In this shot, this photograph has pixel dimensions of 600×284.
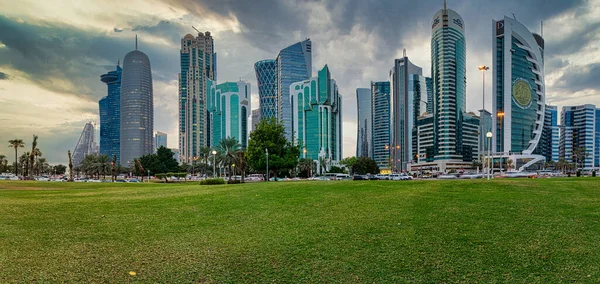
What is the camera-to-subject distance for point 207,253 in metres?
7.38

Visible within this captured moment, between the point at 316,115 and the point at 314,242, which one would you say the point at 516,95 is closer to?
the point at 316,115

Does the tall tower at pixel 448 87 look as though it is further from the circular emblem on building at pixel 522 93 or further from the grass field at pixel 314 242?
the grass field at pixel 314 242

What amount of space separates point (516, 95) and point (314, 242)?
156 meters

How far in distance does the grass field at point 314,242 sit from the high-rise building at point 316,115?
170 meters

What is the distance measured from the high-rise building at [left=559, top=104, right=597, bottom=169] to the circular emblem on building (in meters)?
70.2

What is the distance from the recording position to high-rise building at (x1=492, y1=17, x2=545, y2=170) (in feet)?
433

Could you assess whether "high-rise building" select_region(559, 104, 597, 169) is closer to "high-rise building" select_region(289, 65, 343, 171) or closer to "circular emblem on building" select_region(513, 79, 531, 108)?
"circular emblem on building" select_region(513, 79, 531, 108)

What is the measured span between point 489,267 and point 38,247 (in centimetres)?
Result: 1026

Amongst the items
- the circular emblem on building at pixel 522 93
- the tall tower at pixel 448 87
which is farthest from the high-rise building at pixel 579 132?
the tall tower at pixel 448 87

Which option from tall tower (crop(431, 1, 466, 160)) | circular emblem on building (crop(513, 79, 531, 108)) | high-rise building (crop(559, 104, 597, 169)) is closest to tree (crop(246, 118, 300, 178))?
circular emblem on building (crop(513, 79, 531, 108))

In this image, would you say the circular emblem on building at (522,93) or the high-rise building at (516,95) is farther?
the circular emblem on building at (522,93)

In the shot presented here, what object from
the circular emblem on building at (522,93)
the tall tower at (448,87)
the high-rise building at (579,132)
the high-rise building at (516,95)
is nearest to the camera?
the high-rise building at (516,95)

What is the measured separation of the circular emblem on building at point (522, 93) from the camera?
437 ft

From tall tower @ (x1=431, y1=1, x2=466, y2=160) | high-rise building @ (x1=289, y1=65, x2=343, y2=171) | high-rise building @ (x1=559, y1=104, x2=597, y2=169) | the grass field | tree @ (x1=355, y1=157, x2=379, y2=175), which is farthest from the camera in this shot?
high-rise building @ (x1=289, y1=65, x2=343, y2=171)
